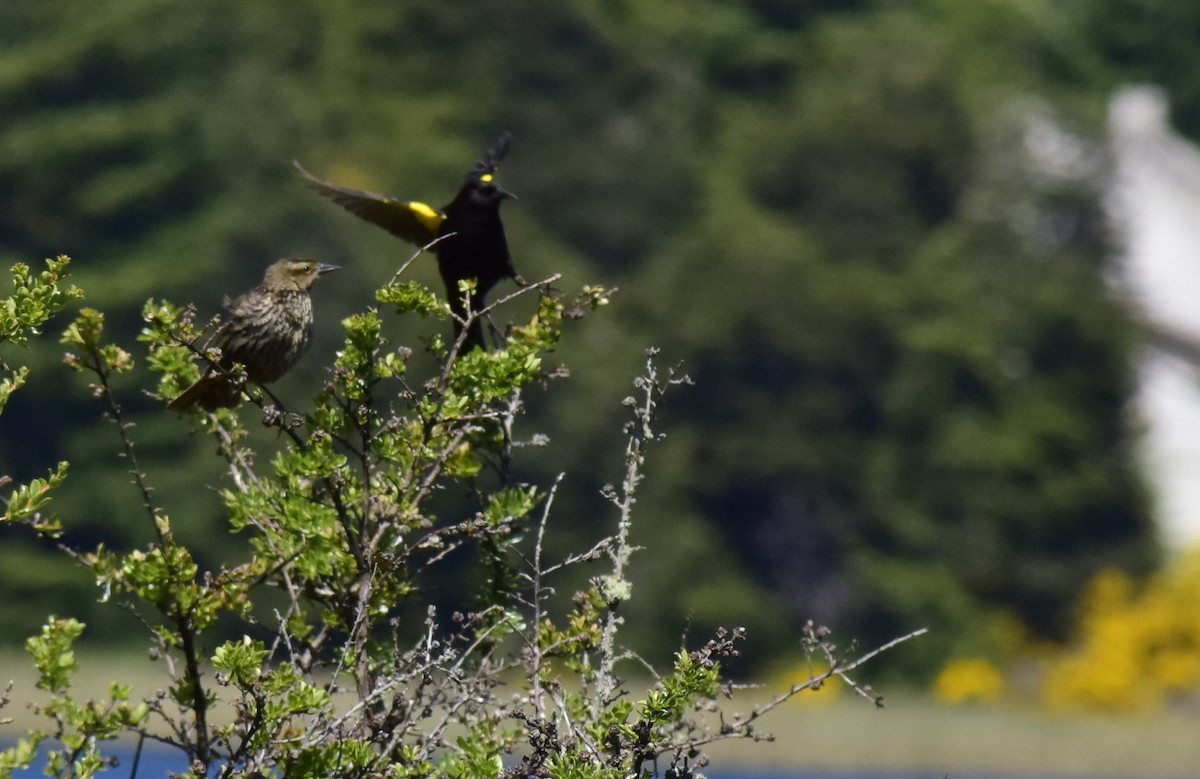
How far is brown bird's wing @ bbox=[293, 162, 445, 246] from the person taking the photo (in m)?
7.12

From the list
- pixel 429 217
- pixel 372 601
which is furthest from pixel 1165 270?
pixel 372 601

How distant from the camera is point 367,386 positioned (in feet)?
15.3

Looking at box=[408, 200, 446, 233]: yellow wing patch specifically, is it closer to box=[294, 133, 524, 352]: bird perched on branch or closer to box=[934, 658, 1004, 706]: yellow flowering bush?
box=[294, 133, 524, 352]: bird perched on branch

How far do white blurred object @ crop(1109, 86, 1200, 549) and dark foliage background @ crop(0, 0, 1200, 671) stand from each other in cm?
226

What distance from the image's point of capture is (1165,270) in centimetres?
4769

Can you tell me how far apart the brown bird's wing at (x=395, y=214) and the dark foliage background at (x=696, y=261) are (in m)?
21.6

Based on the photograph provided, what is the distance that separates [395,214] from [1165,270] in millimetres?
42033

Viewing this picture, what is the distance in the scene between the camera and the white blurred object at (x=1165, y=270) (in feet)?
142

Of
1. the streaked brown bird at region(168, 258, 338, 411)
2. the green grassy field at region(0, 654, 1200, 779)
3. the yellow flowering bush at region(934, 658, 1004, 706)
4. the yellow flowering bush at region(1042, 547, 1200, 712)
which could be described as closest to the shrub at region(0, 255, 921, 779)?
the streaked brown bird at region(168, 258, 338, 411)

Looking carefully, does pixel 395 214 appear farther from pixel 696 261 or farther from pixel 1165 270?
pixel 1165 270

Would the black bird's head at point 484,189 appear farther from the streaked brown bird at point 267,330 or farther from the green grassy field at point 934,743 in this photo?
the green grassy field at point 934,743

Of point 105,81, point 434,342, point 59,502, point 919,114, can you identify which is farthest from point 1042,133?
point 434,342

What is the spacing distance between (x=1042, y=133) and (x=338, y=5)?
509 inches

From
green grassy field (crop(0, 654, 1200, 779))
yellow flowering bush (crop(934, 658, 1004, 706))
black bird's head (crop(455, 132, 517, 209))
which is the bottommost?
black bird's head (crop(455, 132, 517, 209))
